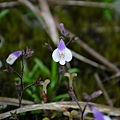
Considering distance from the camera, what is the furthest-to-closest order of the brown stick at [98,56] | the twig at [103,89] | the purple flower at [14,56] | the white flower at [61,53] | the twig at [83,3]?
the twig at [83,3] → the brown stick at [98,56] → the twig at [103,89] → the purple flower at [14,56] → the white flower at [61,53]

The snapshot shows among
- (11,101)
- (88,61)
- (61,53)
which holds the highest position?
(88,61)

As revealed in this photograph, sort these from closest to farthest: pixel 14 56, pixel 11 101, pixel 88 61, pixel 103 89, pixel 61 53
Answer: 1. pixel 61 53
2. pixel 14 56
3. pixel 11 101
4. pixel 103 89
5. pixel 88 61

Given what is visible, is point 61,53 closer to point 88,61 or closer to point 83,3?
point 88,61

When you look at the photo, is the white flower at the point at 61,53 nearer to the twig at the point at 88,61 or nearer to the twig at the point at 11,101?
the twig at the point at 11,101

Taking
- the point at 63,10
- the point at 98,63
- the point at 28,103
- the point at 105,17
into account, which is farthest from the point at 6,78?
the point at 105,17

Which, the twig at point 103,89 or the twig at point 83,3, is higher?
the twig at point 83,3

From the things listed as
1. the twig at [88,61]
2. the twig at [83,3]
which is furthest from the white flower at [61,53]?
the twig at [83,3]

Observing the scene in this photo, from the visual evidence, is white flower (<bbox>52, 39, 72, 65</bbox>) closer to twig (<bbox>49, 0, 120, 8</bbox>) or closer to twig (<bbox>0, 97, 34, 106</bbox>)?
twig (<bbox>0, 97, 34, 106</bbox>)

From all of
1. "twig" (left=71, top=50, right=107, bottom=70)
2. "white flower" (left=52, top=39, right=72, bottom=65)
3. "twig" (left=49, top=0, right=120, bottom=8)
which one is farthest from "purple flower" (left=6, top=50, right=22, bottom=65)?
"twig" (left=49, top=0, right=120, bottom=8)

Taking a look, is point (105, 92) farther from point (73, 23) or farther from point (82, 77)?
point (73, 23)

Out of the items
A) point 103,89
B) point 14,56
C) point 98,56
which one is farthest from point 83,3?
point 14,56

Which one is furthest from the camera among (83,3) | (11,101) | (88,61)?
(83,3)
